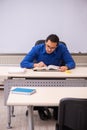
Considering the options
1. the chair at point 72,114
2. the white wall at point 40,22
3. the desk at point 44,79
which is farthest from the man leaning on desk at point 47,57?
the chair at point 72,114

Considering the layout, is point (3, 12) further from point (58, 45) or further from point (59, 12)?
point (58, 45)

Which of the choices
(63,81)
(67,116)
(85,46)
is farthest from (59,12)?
(67,116)

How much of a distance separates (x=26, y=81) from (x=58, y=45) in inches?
34.9

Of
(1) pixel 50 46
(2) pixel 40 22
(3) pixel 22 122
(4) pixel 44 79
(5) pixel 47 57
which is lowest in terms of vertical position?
(3) pixel 22 122

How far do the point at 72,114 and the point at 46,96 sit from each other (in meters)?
0.50

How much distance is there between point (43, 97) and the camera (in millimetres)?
2291

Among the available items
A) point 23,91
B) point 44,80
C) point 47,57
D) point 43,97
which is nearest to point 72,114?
point 43,97

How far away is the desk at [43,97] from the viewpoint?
7.05 ft

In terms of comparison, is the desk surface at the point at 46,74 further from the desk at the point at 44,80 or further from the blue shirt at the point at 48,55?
the blue shirt at the point at 48,55

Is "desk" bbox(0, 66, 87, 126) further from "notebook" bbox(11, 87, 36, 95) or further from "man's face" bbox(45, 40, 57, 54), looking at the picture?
"notebook" bbox(11, 87, 36, 95)

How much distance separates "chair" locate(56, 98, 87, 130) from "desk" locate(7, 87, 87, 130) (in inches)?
10.4

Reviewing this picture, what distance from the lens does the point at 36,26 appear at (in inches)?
188

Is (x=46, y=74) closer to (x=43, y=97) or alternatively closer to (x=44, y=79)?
(x=44, y=79)

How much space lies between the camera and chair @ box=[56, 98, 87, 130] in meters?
1.80
